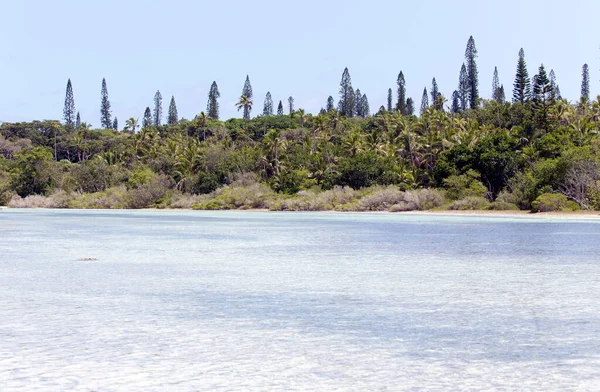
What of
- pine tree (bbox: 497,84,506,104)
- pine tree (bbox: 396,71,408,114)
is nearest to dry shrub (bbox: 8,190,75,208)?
pine tree (bbox: 396,71,408,114)

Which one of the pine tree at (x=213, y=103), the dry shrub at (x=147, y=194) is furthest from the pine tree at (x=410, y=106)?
the dry shrub at (x=147, y=194)

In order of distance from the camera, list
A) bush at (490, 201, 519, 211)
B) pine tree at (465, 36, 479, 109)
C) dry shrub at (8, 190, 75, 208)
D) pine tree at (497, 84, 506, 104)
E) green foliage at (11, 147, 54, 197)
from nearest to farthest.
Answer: bush at (490, 201, 519, 211) → dry shrub at (8, 190, 75, 208) → green foliage at (11, 147, 54, 197) → pine tree at (465, 36, 479, 109) → pine tree at (497, 84, 506, 104)

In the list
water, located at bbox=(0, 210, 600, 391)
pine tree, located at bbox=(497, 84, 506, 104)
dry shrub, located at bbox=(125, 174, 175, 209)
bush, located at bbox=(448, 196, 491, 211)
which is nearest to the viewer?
water, located at bbox=(0, 210, 600, 391)

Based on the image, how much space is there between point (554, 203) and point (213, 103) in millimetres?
106481

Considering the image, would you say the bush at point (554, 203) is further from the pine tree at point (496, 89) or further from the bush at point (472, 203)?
the pine tree at point (496, 89)

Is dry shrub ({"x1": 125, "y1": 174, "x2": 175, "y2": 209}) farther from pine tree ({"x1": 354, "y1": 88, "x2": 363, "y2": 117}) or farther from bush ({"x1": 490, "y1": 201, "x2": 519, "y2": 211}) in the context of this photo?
pine tree ({"x1": 354, "y1": 88, "x2": 363, "y2": 117})

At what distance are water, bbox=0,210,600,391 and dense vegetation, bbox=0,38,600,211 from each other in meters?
34.3

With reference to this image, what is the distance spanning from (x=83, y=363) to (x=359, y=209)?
54.0 meters

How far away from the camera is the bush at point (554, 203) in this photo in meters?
47.6

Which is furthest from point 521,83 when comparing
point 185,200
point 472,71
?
point 185,200

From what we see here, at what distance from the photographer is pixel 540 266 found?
16984mm

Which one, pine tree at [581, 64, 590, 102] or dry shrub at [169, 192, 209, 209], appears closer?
dry shrub at [169, 192, 209, 209]

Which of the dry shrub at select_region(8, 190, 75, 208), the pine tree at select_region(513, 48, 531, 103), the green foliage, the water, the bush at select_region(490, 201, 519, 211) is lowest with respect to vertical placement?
the water

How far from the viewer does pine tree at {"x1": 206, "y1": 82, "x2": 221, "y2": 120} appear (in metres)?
146
